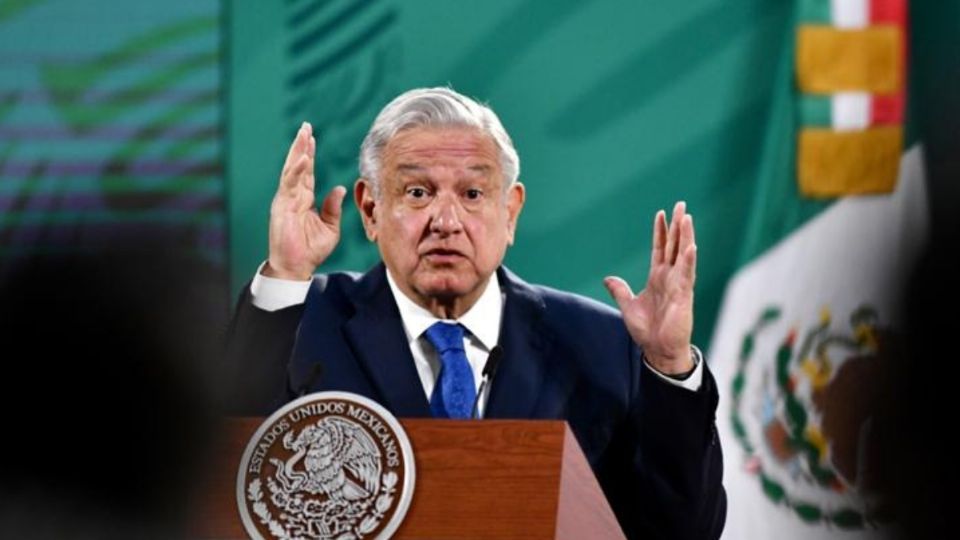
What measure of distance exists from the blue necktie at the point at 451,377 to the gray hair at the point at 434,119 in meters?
0.35

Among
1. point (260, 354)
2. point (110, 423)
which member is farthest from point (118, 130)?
point (110, 423)

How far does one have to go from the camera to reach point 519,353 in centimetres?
334

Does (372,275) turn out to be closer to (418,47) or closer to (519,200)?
(519,200)

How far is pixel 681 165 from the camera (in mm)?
5086

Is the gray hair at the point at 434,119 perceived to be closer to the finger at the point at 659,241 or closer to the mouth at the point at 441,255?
the mouth at the point at 441,255

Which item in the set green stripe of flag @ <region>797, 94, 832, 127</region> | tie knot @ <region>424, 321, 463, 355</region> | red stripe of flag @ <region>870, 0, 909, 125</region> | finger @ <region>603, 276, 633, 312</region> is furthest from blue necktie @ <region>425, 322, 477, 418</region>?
red stripe of flag @ <region>870, 0, 909, 125</region>

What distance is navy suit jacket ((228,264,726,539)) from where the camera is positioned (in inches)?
121

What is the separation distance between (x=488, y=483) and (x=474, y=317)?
1.20 meters

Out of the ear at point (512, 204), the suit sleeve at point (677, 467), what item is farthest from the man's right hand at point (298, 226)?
the suit sleeve at point (677, 467)

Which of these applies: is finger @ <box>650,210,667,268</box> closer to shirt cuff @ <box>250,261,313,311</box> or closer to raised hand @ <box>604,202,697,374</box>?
raised hand @ <box>604,202,697,374</box>

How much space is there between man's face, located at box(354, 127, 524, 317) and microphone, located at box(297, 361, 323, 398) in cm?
27

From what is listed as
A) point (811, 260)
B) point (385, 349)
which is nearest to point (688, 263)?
A: point (385, 349)

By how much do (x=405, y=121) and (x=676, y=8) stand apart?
6.05ft

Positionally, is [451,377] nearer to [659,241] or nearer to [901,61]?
[659,241]
